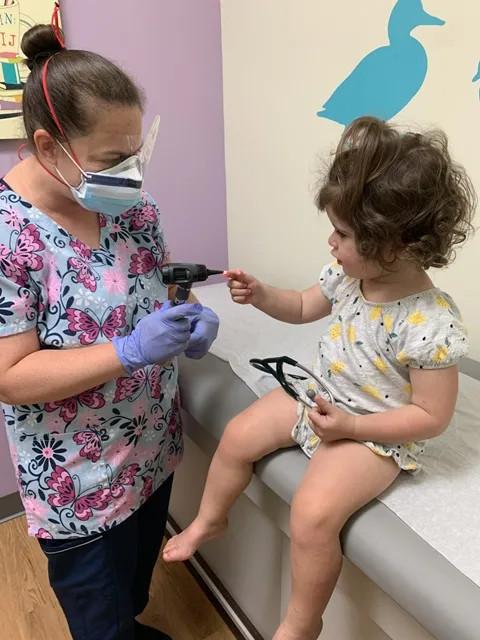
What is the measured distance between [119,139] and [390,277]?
534 millimetres

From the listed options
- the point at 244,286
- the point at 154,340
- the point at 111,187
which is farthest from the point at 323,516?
the point at 111,187

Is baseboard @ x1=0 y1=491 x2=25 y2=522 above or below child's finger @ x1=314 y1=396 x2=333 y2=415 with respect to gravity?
below

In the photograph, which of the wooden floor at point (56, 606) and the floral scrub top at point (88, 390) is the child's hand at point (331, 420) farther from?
the wooden floor at point (56, 606)

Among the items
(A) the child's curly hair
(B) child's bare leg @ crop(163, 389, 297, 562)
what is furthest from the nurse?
(A) the child's curly hair

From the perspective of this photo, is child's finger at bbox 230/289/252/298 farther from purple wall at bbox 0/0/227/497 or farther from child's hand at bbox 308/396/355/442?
purple wall at bbox 0/0/227/497

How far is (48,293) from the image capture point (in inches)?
36.9

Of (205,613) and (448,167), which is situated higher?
(448,167)

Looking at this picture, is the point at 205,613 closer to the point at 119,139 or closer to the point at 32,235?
the point at 32,235

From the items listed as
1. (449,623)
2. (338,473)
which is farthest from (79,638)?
(449,623)

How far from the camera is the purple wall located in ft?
5.66

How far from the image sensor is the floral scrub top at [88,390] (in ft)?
3.01

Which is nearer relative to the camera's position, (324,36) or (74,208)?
(74,208)

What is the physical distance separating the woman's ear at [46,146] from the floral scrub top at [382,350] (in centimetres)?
58

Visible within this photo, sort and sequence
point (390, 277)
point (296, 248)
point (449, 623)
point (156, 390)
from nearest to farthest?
point (449, 623)
point (390, 277)
point (156, 390)
point (296, 248)
